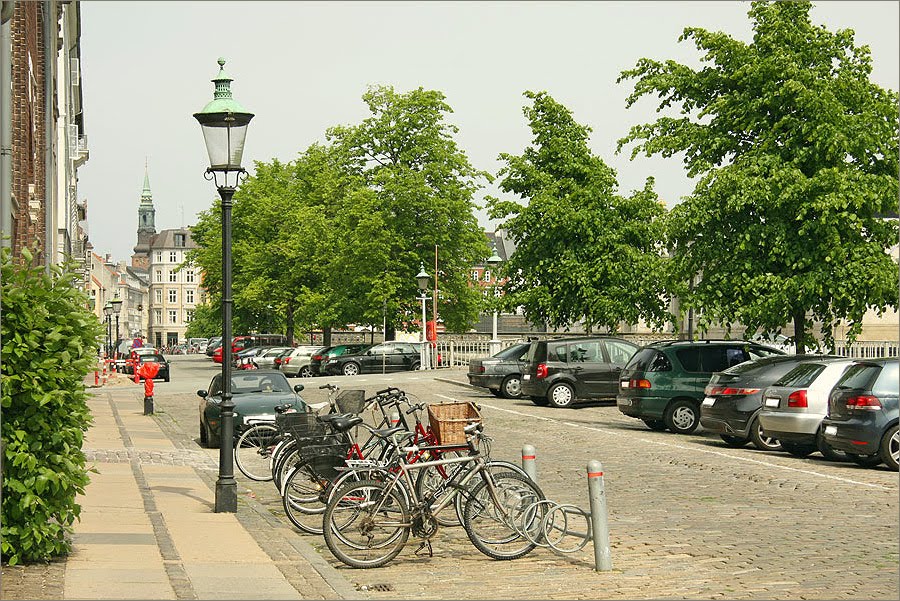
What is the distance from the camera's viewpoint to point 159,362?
180 ft

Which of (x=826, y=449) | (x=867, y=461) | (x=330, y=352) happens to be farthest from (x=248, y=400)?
(x=330, y=352)

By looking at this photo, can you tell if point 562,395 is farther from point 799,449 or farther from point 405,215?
point 405,215

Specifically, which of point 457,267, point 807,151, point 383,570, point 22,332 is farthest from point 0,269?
point 457,267

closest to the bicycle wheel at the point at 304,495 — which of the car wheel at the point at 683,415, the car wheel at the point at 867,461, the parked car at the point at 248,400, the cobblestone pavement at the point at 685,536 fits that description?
the cobblestone pavement at the point at 685,536

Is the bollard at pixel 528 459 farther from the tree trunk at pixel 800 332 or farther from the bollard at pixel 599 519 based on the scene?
the tree trunk at pixel 800 332

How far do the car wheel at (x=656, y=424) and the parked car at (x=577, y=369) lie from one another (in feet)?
17.5

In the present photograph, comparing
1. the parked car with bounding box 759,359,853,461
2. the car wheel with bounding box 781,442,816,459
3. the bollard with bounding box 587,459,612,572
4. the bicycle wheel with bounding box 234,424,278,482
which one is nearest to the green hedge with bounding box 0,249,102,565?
the bollard with bounding box 587,459,612,572

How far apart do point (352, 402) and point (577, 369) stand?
18390 millimetres

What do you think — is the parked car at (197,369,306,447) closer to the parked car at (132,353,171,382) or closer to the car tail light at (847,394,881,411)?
the car tail light at (847,394,881,411)

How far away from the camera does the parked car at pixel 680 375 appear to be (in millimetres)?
23344

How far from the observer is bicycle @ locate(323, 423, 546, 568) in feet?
31.4

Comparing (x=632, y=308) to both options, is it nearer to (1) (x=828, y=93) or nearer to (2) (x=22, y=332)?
(1) (x=828, y=93)

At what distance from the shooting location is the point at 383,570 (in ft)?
31.4

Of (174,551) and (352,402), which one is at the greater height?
(352,402)
